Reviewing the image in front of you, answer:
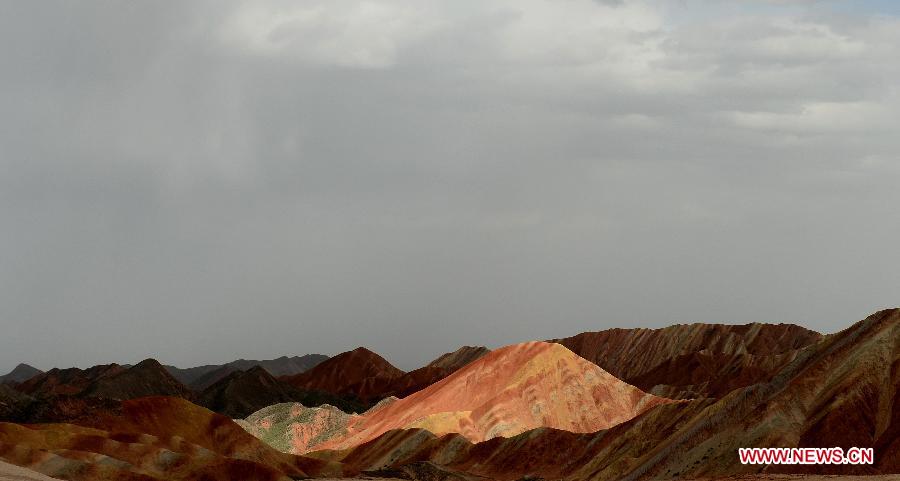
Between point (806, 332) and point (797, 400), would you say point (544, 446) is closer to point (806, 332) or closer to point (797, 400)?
point (797, 400)

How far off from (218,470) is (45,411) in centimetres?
3514

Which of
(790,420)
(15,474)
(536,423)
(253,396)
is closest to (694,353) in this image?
(536,423)

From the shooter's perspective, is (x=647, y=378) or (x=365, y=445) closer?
(x=365, y=445)

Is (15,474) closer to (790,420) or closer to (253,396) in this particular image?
(790,420)

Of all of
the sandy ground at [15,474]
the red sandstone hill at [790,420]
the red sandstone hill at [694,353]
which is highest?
the red sandstone hill at [694,353]

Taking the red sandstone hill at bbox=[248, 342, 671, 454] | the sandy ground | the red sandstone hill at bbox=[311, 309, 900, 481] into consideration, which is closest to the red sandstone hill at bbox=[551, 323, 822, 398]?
the red sandstone hill at bbox=[248, 342, 671, 454]

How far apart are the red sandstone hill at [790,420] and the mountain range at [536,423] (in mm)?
117

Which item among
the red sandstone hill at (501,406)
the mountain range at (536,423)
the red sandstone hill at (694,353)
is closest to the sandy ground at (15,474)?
the mountain range at (536,423)

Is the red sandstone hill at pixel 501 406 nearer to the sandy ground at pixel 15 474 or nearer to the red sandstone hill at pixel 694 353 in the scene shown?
the red sandstone hill at pixel 694 353

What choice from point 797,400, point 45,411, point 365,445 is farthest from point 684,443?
point 45,411

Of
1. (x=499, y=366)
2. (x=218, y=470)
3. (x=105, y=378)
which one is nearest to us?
(x=218, y=470)

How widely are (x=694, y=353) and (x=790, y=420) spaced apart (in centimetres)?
10289

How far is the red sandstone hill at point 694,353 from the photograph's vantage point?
154m

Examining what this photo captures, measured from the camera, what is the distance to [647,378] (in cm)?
16975
